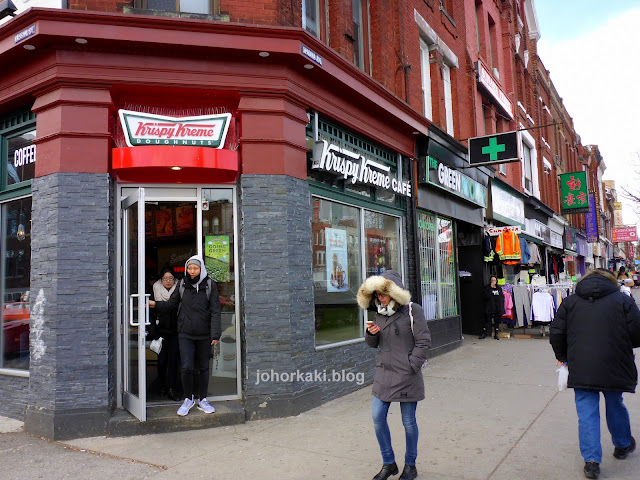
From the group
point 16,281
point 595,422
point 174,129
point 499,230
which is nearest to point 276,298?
point 174,129

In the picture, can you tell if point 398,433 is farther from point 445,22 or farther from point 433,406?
point 445,22

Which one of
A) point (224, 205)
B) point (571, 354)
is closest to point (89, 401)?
point (224, 205)

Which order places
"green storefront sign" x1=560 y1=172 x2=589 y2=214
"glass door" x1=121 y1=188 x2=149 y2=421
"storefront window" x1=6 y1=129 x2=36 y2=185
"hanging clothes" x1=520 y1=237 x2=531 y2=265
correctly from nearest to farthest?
"glass door" x1=121 y1=188 x2=149 y2=421, "storefront window" x1=6 y1=129 x2=36 y2=185, "hanging clothes" x1=520 y1=237 x2=531 y2=265, "green storefront sign" x1=560 y1=172 x2=589 y2=214

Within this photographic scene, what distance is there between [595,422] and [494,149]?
8878 mm

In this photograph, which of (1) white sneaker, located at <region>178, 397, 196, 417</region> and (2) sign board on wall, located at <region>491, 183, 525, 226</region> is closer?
(1) white sneaker, located at <region>178, 397, 196, 417</region>

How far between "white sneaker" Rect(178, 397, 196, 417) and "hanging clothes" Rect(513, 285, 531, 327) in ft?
33.2

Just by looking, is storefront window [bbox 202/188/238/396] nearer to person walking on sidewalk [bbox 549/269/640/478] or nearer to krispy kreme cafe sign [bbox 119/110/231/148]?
krispy kreme cafe sign [bbox 119/110/231/148]

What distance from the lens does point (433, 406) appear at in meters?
6.93

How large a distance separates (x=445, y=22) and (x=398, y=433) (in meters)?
11.2

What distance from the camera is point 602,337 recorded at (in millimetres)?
4441

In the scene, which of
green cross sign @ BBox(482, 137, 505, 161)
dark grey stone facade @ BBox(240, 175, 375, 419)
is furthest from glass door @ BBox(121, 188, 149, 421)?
green cross sign @ BBox(482, 137, 505, 161)

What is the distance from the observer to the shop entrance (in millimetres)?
6223

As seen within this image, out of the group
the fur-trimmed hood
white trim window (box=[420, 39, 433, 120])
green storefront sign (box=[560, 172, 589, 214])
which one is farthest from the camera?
green storefront sign (box=[560, 172, 589, 214])

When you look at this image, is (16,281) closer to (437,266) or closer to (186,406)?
(186,406)
